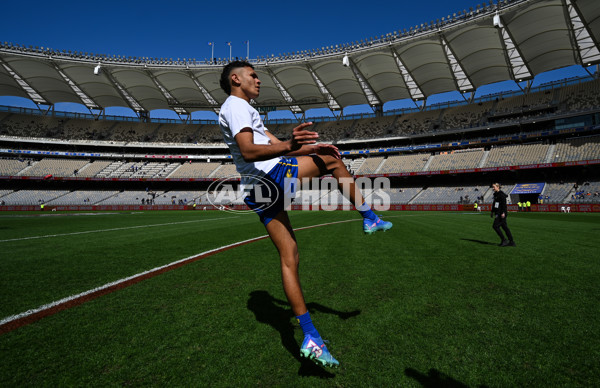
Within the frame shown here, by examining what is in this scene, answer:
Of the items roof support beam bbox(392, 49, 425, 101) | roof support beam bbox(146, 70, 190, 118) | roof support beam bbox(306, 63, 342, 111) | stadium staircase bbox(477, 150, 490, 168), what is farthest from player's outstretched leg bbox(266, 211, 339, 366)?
roof support beam bbox(146, 70, 190, 118)

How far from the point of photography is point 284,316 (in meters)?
3.01

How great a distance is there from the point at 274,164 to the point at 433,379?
1.89 m

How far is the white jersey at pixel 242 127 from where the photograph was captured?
2318 millimetres

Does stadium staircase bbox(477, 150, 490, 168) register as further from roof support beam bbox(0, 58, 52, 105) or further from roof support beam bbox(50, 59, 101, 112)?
roof support beam bbox(0, 58, 52, 105)

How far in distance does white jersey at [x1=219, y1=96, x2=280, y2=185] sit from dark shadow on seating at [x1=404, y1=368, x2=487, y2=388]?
5.88 ft

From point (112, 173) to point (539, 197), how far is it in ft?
190

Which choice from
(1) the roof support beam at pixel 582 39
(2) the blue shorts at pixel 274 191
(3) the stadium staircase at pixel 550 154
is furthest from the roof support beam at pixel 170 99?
(3) the stadium staircase at pixel 550 154

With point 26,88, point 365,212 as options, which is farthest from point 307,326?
point 26,88

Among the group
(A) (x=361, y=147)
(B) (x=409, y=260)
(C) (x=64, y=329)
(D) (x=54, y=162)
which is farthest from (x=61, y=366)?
(D) (x=54, y=162)

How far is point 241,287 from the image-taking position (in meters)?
3.89

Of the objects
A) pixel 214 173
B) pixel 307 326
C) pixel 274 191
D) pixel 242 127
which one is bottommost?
pixel 307 326

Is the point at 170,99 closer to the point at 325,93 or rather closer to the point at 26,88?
the point at 26,88

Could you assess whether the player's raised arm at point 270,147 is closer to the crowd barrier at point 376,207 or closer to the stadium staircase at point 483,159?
the crowd barrier at point 376,207

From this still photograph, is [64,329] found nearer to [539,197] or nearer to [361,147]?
[539,197]
